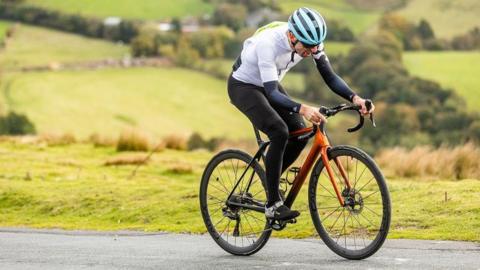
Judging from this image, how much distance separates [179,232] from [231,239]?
2.17 meters

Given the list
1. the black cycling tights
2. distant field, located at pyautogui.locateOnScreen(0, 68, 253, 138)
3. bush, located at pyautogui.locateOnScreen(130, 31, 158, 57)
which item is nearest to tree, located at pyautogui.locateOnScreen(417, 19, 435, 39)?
distant field, located at pyautogui.locateOnScreen(0, 68, 253, 138)

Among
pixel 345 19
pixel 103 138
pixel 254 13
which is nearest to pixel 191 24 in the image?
pixel 254 13

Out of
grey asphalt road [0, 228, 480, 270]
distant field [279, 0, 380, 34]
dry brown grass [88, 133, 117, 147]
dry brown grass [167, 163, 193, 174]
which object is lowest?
distant field [279, 0, 380, 34]

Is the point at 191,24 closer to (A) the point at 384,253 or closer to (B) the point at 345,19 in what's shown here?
(B) the point at 345,19

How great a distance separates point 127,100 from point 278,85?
8445 cm

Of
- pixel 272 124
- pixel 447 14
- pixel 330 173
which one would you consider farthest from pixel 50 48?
pixel 330 173

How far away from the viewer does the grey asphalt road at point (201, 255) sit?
7.76 metres

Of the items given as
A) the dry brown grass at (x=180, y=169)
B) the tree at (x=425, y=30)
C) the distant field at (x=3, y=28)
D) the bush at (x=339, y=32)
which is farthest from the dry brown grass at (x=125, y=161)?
the distant field at (x=3, y=28)

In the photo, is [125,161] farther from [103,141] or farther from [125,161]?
[103,141]

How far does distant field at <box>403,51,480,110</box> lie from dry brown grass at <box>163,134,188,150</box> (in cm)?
5685

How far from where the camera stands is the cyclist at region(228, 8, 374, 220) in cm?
780

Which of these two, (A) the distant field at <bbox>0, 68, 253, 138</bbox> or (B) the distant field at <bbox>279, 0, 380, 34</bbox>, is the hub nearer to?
(A) the distant field at <bbox>0, 68, 253, 138</bbox>

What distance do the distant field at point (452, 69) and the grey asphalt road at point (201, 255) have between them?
72.9 meters

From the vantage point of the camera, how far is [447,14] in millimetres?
108812
